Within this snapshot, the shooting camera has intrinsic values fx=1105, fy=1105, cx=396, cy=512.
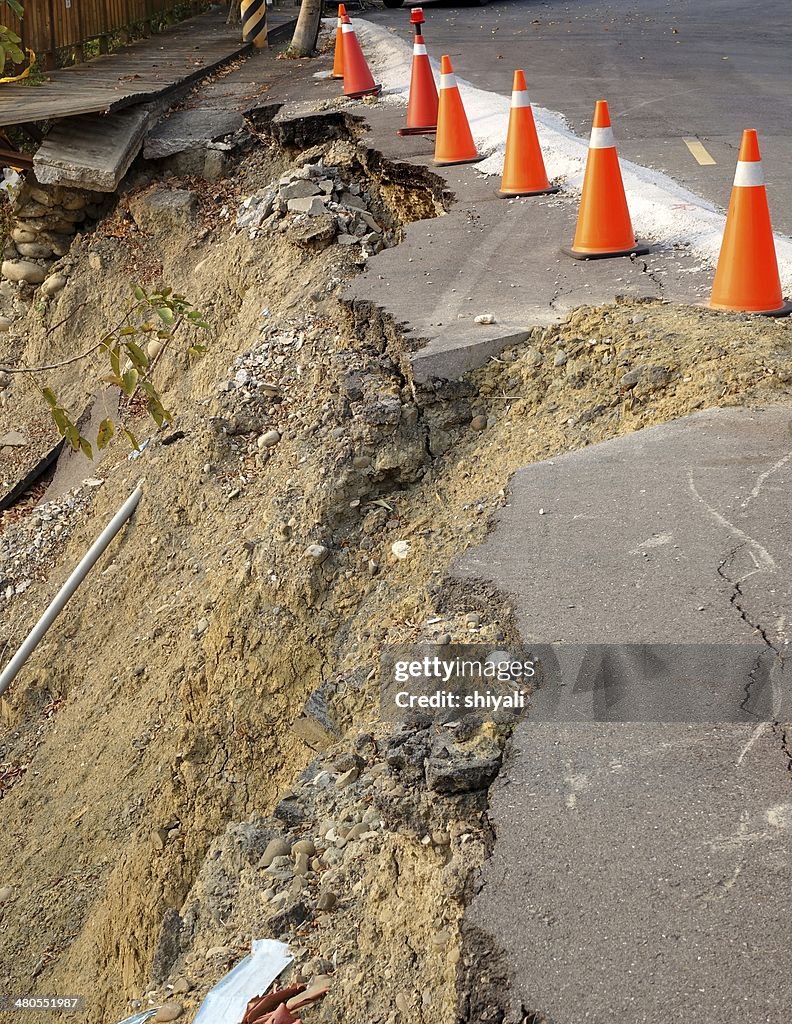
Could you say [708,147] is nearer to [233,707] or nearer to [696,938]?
[233,707]

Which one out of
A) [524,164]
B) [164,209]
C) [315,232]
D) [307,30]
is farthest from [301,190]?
[307,30]

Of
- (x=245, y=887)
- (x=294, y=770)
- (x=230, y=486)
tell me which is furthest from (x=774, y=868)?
(x=230, y=486)

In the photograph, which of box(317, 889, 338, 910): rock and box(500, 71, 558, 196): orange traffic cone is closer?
box(317, 889, 338, 910): rock

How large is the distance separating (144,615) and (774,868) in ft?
14.4

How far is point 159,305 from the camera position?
2678 millimetres

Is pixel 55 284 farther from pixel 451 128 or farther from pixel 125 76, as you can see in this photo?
pixel 451 128

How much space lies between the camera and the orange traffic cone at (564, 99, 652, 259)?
6.14 m

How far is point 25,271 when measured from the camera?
11328 millimetres

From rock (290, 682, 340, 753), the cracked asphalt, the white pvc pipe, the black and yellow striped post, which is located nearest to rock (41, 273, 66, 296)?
the white pvc pipe

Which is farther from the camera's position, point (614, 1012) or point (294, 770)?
point (294, 770)

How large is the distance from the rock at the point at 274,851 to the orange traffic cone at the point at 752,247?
3363mm

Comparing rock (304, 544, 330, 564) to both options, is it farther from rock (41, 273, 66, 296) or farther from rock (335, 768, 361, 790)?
rock (41, 273, 66, 296)

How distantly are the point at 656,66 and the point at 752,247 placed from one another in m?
8.30

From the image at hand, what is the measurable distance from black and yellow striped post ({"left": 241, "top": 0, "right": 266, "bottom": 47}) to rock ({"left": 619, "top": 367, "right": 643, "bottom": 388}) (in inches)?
480
